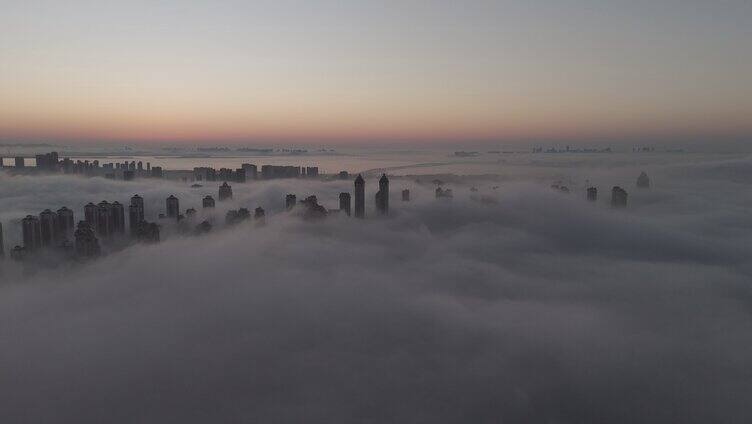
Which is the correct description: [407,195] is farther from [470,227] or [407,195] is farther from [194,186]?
[194,186]

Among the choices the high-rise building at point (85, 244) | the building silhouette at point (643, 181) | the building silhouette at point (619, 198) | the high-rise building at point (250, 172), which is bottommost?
the high-rise building at point (85, 244)

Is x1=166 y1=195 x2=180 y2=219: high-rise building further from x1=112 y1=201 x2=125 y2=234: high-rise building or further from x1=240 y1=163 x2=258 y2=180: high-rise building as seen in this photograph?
x1=240 y1=163 x2=258 y2=180: high-rise building

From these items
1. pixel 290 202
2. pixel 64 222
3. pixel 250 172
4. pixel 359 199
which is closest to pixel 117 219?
pixel 64 222

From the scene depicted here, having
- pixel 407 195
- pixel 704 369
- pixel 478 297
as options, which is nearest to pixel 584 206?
pixel 407 195

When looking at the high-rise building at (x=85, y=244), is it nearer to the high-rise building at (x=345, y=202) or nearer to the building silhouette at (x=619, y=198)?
the high-rise building at (x=345, y=202)

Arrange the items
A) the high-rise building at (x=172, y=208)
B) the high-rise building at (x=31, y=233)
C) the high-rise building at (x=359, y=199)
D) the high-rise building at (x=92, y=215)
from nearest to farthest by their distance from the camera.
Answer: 1. the high-rise building at (x=31, y=233)
2. the high-rise building at (x=92, y=215)
3. the high-rise building at (x=172, y=208)
4. the high-rise building at (x=359, y=199)

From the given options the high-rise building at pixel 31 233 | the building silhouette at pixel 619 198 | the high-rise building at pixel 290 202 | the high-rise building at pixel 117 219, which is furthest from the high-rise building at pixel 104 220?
the building silhouette at pixel 619 198

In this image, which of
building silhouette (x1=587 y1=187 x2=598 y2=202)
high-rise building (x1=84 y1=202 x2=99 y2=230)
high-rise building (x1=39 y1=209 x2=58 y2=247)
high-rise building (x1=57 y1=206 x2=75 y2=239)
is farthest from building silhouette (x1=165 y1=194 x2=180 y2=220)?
building silhouette (x1=587 y1=187 x2=598 y2=202)
